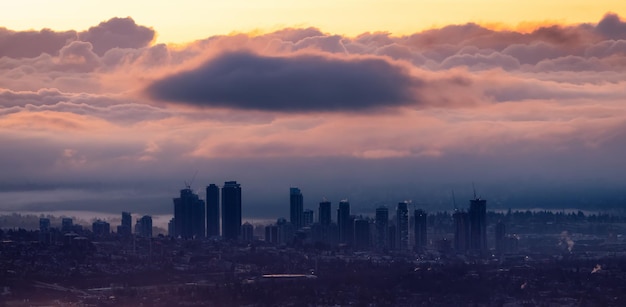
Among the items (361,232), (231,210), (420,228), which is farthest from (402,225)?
(231,210)

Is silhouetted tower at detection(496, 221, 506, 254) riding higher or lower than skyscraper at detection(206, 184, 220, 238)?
lower

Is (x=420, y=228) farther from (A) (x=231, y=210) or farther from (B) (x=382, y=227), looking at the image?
(A) (x=231, y=210)

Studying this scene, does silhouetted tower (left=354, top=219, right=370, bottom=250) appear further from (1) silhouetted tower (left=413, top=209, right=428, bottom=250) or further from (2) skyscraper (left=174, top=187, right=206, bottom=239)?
(2) skyscraper (left=174, top=187, right=206, bottom=239)

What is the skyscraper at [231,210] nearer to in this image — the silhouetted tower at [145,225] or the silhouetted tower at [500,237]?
the silhouetted tower at [145,225]

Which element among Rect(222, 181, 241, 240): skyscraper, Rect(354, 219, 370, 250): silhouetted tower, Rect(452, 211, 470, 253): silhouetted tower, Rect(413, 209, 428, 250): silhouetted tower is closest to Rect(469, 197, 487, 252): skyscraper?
Rect(452, 211, 470, 253): silhouetted tower

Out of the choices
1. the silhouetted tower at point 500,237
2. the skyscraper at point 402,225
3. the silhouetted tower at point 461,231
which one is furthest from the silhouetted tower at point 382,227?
the silhouetted tower at point 500,237

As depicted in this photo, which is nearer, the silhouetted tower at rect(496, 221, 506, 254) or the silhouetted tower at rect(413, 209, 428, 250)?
the silhouetted tower at rect(496, 221, 506, 254)

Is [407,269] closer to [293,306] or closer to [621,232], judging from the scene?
[293,306]
